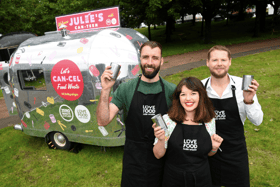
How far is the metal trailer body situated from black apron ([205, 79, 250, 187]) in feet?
7.92

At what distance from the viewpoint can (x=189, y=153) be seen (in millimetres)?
2199

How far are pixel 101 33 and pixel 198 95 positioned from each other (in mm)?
3125

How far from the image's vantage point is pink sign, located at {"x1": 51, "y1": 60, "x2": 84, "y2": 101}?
4324 millimetres

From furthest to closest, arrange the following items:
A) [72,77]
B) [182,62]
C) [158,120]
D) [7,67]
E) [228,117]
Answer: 1. [182,62]
2. [7,67]
3. [72,77]
4. [228,117]
5. [158,120]

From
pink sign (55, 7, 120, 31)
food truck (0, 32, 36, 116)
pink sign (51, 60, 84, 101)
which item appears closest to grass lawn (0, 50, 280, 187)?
food truck (0, 32, 36, 116)

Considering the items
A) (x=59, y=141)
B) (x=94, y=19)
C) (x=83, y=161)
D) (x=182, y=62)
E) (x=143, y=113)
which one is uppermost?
(x=94, y=19)

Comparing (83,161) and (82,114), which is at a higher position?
(82,114)

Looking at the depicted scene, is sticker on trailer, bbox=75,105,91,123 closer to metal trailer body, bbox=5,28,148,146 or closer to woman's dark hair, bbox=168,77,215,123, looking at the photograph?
metal trailer body, bbox=5,28,148,146

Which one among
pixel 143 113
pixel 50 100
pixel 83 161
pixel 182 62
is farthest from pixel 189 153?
pixel 182 62

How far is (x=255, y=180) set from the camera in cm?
402

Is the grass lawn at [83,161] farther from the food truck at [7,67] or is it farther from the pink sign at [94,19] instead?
the pink sign at [94,19]

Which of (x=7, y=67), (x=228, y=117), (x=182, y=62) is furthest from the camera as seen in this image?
(x=182, y=62)

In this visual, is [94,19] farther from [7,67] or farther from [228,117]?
[228,117]

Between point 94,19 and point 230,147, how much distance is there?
191 inches
